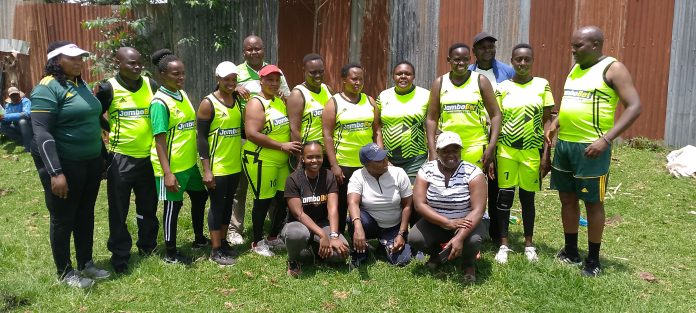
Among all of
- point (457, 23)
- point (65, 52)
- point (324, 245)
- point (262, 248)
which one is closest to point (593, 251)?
point (324, 245)

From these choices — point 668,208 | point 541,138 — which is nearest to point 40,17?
point 541,138

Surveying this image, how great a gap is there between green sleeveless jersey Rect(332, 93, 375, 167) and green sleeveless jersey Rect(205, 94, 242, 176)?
931mm

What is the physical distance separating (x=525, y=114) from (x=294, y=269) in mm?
2503

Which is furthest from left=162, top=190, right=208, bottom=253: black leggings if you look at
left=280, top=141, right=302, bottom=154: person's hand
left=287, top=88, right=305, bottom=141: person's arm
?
left=287, top=88, right=305, bottom=141: person's arm

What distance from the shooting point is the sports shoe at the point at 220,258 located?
5.41 metres

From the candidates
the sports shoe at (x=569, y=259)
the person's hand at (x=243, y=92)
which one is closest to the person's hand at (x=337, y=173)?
the person's hand at (x=243, y=92)

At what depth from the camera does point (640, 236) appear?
6.18 m

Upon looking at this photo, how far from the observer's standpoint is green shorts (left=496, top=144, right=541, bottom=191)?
527 cm

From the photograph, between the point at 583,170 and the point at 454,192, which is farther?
the point at 454,192

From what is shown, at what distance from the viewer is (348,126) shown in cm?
538

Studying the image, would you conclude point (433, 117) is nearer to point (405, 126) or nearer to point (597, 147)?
point (405, 126)

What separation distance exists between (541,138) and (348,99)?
1813 millimetres

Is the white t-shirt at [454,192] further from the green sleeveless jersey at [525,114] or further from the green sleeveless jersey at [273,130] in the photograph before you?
the green sleeveless jersey at [273,130]

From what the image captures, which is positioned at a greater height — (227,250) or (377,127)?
(377,127)
